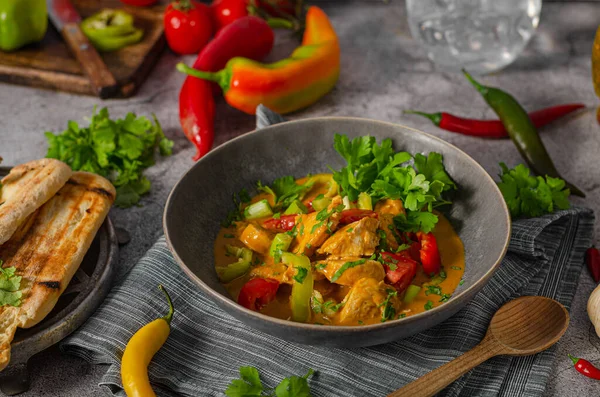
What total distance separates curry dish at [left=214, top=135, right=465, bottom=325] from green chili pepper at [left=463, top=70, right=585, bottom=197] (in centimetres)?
→ 95

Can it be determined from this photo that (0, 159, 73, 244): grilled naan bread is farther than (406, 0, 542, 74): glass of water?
No

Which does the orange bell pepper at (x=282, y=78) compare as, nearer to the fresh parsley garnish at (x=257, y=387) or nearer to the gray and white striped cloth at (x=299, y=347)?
the gray and white striped cloth at (x=299, y=347)

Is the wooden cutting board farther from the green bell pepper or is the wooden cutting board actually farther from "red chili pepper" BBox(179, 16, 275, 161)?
"red chili pepper" BBox(179, 16, 275, 161)

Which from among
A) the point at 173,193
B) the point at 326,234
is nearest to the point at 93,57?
the point at 173,193

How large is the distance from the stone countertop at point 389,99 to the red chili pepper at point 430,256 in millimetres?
666

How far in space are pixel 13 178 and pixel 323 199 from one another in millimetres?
1431

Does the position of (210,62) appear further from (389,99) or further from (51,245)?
(51,245)

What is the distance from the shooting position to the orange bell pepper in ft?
13.4

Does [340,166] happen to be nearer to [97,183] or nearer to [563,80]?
[97,183]

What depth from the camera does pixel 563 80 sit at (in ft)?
15.0

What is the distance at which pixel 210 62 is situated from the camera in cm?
434

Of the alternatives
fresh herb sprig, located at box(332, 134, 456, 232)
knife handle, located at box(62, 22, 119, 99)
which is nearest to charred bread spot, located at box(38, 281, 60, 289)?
fresh herb sprig, located at box(332, 134, 456, 232)

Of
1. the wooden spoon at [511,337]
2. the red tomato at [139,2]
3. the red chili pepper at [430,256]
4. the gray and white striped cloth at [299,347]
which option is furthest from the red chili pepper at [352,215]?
the red tomato at [139,2]

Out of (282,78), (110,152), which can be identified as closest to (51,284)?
(110,152)
